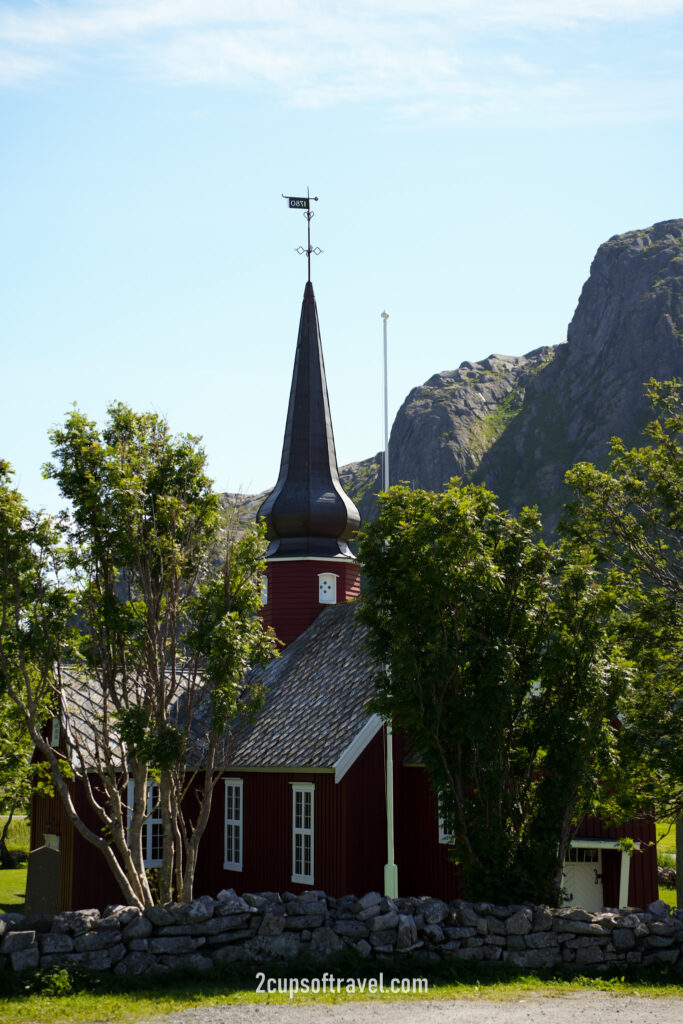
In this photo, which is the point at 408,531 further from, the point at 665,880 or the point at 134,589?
the point at 665,880

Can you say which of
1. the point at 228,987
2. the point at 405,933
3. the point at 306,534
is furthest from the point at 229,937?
the point at 306,534

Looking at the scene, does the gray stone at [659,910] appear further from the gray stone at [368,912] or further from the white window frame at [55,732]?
the white window frame at [55,732]

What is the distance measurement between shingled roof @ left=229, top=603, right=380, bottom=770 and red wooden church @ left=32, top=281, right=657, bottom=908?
4 cm

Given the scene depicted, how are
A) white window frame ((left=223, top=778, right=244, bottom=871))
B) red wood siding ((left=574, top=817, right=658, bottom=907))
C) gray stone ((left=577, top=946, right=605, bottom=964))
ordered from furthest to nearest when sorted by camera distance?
white window frame ((left=223, top=778, right=244, bottom=871))
red wood siding ((left=574, top=817, right=658, bottom=907))
gray stone ((left=577, top=946, right=605, bottom=964))

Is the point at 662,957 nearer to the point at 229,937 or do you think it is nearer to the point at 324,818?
the point at 229,937

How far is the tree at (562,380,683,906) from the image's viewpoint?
840 inches

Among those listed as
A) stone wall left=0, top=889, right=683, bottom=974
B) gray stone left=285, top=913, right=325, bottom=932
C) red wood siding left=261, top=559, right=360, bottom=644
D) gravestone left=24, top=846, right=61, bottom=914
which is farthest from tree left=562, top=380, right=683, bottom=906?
gravestone left=24, top=846, right=61, bottom=914

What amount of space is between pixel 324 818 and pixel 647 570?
925cm

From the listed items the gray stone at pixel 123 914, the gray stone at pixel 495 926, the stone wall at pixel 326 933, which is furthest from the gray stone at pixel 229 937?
the gray stone at pixel 495 926

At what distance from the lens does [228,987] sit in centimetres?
1483

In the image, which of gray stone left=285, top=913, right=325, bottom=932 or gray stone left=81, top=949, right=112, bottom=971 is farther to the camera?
gray stone left=285, top=913, right=325, bottom=932

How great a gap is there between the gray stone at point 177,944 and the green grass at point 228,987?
1.28 ft

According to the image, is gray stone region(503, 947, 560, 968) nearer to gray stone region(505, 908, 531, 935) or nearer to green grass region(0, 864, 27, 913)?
gray stone region(505, 908, 531, 935)

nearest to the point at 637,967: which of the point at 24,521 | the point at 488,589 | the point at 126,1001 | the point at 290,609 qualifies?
the point at 488,589
